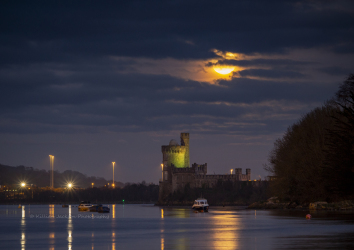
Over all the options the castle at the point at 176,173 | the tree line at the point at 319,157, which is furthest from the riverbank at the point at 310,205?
the castle at the point at 176,173

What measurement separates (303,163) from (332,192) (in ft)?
58.4

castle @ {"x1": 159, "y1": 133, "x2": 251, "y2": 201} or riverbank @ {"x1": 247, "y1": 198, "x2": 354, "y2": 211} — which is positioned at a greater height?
castle @ {"x1": 159, "y1": 133, "x2": 251, "y2": 201}

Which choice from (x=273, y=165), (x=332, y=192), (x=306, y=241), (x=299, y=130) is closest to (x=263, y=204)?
(x=273, y=165)

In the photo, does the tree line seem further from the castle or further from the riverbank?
the castle

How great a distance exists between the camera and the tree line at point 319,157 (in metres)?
53.5

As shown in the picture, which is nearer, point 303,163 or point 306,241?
point 306,241

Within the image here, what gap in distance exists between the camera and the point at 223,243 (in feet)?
110

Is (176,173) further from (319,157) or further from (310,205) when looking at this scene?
(319,157)

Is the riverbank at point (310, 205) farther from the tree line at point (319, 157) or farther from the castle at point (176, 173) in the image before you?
the castle at point (176, 173)

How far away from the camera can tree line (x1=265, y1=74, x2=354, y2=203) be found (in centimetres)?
5347

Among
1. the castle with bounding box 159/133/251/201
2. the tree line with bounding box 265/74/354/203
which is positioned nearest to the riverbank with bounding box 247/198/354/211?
the tree line with bounding box 265/74/354/203

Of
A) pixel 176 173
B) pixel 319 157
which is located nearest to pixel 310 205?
pixel 319 157

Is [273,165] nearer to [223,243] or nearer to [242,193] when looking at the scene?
[223,243]

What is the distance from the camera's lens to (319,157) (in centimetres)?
7000
